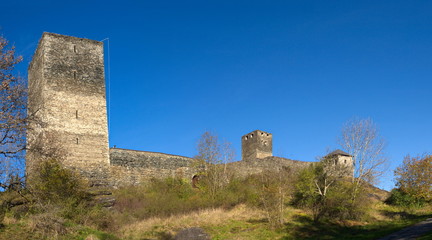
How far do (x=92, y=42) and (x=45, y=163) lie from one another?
10.0 m

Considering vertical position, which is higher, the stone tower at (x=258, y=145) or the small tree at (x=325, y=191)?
the stone tower at (x=258, y=145)

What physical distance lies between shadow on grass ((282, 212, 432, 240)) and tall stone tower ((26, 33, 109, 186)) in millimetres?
12175

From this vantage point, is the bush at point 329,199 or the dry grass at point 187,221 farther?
the bush at point 329,199

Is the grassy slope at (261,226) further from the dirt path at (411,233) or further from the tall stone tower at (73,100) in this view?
the tall stone tower at (73,100)

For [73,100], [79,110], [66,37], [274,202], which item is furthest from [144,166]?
[274,202]

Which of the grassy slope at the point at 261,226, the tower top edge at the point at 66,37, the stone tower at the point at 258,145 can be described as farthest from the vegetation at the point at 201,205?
the stone tower at the point at 258,145

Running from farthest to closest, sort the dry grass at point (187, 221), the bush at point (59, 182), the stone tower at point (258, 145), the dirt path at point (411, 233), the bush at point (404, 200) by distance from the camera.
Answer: the stone tower at point (258, 145), the bush at point (404, 200), the bush at point (59, 182), the dry grass at point (187, 221), the dirt path at point (411, 233)

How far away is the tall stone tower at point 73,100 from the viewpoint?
24906mm

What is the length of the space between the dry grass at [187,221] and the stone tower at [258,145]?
16.7m

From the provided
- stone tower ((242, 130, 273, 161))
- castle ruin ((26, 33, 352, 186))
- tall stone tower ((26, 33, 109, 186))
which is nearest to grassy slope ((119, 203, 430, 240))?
castle ruin ((26, 33, 352, 186))

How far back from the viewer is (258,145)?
40.7 metres

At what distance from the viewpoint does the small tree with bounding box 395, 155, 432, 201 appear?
72.4 ft

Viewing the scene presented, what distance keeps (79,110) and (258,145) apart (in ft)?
63.1

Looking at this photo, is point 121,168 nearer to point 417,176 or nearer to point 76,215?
point 76,215
